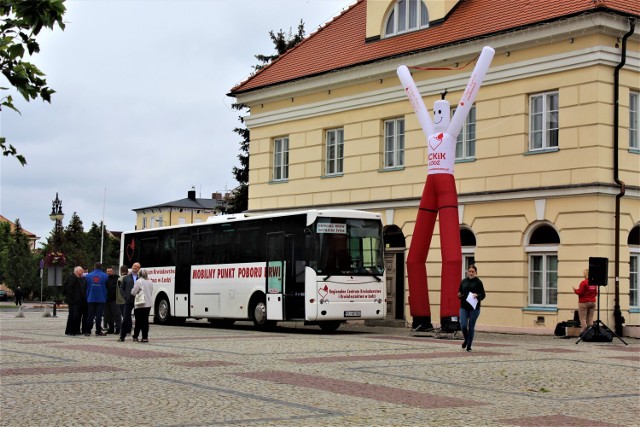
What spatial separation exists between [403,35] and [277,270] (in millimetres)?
10337

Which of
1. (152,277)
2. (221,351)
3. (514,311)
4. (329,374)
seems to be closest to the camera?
(329,374)

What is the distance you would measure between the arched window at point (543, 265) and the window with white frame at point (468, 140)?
11.7 feet

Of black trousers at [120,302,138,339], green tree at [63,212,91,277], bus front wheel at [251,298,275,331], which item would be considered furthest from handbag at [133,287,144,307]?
green tree at [63,212,91,277]

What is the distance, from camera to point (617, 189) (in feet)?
87.5

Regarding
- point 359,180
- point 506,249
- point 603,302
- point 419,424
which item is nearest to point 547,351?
point 603,302

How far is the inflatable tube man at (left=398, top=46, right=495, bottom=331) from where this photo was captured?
26203mm

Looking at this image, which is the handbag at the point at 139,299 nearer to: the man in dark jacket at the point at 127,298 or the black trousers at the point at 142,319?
the black trousers at the point at 142,319

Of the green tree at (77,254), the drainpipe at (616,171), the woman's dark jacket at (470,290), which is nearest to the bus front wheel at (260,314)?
the woman's dark jacket at (470,290)

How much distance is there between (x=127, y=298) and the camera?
964 inches

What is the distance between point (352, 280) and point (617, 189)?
7.44 meters

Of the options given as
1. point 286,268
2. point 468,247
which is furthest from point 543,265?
point 286,268

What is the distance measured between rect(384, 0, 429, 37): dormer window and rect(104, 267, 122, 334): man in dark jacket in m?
13.1

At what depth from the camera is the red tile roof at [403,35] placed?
27.9 metres

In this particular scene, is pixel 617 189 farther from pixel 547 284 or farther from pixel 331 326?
pixel 331 326
